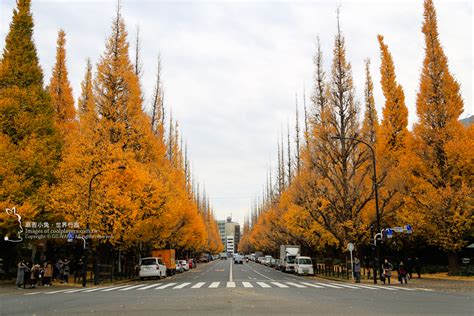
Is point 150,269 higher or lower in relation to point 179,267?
higher

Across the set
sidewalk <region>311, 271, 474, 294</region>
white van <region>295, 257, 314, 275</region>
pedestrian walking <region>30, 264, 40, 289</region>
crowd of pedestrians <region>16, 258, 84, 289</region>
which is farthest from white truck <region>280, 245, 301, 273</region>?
pedestrian walking <region>30, 264, 40, 289</region>

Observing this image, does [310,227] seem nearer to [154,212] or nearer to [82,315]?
[154,212]

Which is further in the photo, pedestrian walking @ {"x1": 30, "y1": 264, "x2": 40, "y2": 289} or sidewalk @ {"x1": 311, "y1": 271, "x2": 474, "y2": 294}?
pedestrian walking @ {"x1": 30, "y1": 264, "x2": 40, "y2": 289}

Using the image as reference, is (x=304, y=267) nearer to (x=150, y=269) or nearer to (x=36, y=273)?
(x=150, y=269)

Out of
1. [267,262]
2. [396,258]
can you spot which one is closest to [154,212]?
[396,258]

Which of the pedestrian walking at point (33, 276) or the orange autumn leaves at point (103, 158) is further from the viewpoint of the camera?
the orange autumn leaves at point (103, 158)

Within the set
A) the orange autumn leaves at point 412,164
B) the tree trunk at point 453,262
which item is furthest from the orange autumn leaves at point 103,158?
the tree trunk at point 453,262

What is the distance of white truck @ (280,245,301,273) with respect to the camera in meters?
44.8

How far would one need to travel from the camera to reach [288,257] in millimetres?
45844

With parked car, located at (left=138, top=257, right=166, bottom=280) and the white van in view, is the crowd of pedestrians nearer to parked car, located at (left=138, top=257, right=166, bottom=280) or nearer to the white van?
parked car, located at (left=138, top=257, right=166, bottom=280)

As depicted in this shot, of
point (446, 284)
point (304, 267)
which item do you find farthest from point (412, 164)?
point (304, 267)

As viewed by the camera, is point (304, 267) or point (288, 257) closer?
point (304, 267)

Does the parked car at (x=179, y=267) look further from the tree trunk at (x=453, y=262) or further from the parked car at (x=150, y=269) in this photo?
the tree trunk at (x=453, y=262)

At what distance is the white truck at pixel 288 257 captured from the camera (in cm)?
4478
